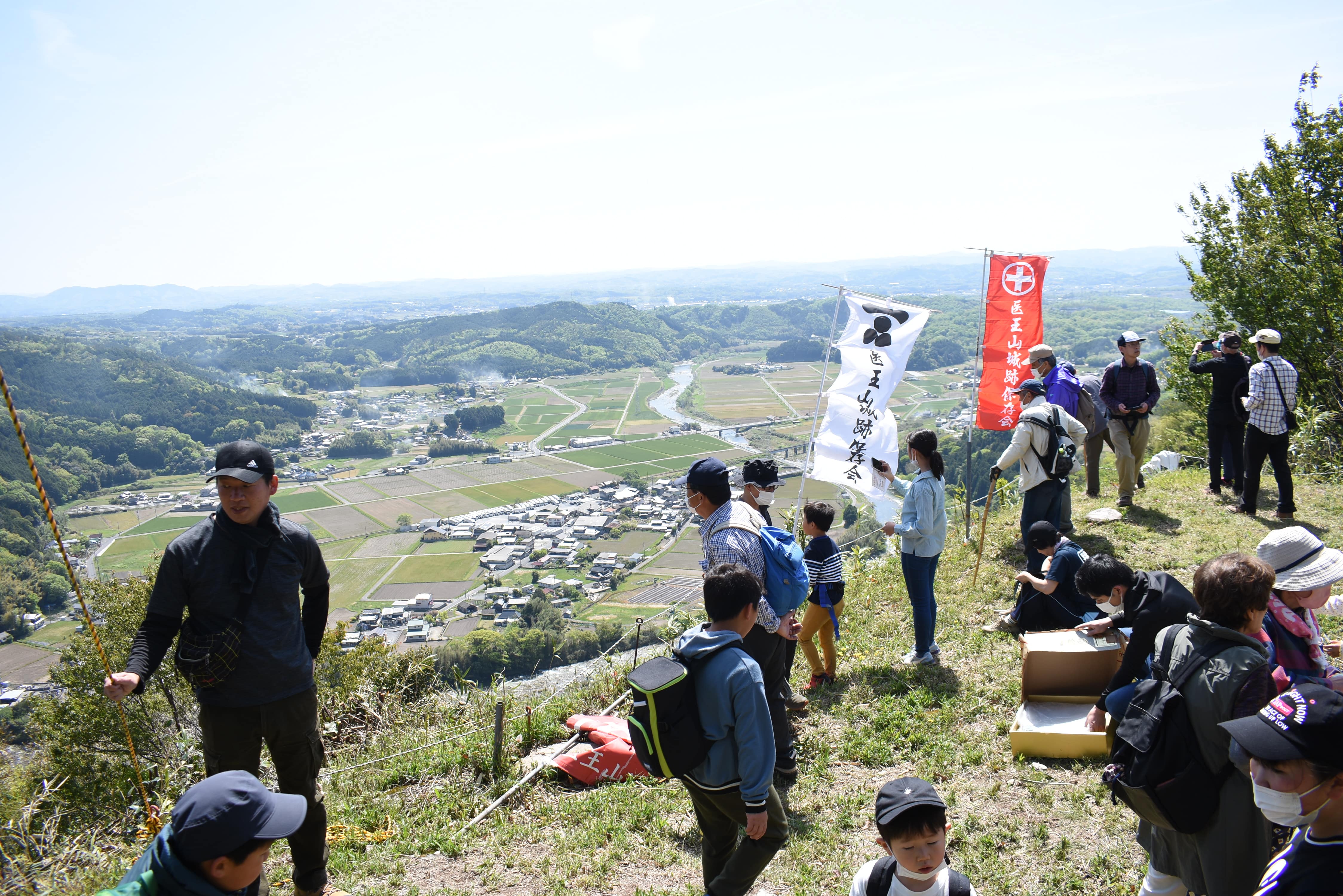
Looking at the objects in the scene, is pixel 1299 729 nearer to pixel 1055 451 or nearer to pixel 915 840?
pixel 915 840

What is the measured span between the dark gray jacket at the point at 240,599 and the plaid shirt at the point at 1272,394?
7470 millimetres

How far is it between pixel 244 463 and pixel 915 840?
2.76m

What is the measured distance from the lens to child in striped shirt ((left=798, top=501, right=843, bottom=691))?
4.61 meters

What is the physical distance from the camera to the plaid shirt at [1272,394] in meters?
6.29

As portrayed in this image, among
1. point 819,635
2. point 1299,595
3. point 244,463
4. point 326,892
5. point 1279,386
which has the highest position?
point 244,463

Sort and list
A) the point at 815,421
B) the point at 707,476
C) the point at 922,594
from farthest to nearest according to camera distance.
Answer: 1. the point at 815,421
2. the point at 922,594
3. the point at 707,476

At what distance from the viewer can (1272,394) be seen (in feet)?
20.8

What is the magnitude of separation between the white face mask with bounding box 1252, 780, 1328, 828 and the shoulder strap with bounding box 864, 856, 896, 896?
93cm

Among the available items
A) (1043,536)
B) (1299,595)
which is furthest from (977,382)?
(1299,595)

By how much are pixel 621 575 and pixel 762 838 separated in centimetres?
2432

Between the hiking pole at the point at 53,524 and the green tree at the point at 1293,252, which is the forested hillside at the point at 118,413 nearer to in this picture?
the hiking pole at the point at 53,524

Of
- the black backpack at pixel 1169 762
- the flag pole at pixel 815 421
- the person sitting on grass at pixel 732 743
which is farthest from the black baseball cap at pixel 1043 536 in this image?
the person sitting on grass at pixel 732 743

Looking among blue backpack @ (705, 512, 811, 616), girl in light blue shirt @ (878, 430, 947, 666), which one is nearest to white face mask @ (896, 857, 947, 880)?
blue backpack @ (705, 512, 811, 616)

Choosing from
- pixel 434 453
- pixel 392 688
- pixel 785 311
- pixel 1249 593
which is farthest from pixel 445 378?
pixel 1249 593
